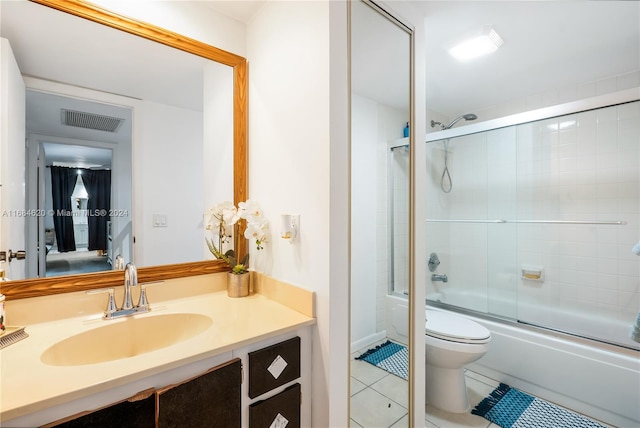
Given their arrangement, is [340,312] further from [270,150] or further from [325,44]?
[325,44]

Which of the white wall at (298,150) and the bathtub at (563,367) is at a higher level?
the white wall at (298,150)

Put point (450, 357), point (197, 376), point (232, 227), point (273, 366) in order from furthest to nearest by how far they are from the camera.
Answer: point (450, 357) < point (232, 227) < point (273, 366) < point (197, 376)

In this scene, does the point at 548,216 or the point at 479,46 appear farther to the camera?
the point at 548,216

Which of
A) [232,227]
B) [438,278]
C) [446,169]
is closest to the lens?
[232,227]

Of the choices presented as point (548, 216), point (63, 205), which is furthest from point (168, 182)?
point (548, 216)

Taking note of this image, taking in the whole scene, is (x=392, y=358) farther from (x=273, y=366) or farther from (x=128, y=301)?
(x=128, y=301)

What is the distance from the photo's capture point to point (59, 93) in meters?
1.13

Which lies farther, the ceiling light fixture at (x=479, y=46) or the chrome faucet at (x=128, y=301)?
the ceiling light fixture at (x=479, y=46)

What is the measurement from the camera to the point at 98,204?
1204mm

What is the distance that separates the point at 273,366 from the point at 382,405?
66cm

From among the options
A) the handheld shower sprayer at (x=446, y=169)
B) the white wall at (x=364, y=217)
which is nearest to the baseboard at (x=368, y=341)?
the white wall at (x=364, y=217)

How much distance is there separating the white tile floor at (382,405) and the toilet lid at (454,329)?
0.43m

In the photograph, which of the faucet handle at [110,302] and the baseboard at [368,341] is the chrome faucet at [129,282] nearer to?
the faucet handle at [110,302]

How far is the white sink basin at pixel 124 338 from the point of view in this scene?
0.93 metres
